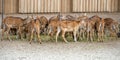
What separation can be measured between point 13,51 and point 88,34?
3326mm

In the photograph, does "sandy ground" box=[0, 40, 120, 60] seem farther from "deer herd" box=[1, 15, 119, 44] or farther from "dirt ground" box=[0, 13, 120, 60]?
"deer herd" box=[1, 15, 119, 44]

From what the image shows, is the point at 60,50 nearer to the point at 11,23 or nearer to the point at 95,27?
the point at 95,27

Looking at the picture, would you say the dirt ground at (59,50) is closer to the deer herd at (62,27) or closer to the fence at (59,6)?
the deer herd at (62,27)

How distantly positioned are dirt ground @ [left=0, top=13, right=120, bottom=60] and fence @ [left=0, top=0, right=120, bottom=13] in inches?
141

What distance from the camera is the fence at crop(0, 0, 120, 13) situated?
57.5 feet

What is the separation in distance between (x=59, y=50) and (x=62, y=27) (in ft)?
5.58

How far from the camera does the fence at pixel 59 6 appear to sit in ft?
57.5

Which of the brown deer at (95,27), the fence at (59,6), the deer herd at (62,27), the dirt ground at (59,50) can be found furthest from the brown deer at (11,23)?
the fence at (59,6)

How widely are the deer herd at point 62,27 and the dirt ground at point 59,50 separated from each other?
0.42 metres

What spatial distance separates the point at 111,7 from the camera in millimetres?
17516

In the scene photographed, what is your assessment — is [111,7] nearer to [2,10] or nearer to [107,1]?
[107,1]

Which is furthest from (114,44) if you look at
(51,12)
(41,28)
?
(51,12)

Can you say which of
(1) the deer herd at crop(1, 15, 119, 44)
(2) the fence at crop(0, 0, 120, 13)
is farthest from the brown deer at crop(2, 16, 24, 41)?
(2) the fence at crop(0, 0, 120, 13)

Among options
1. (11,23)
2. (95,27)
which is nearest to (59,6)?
(95,27)
